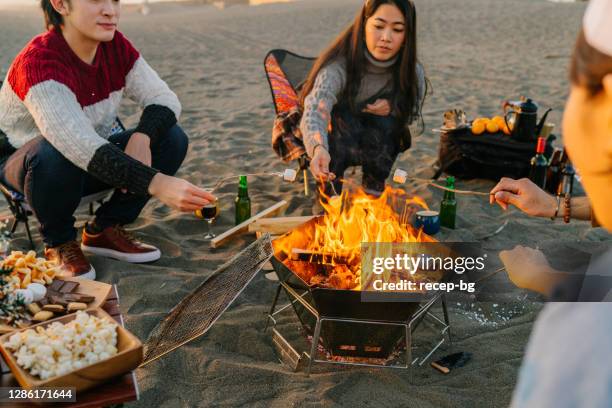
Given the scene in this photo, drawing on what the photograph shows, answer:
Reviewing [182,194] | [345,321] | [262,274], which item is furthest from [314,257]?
[262,274]

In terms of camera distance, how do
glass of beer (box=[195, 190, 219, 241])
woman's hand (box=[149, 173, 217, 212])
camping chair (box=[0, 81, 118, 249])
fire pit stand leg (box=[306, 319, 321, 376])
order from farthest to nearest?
glass of beer (box=[195, 190, 219, 241])
camping chair (box=[0, 81, 118, 249])
woman's hand (box=[149, 173, 217, 212])
fire pit stand leg (box=[306, 319, 321, 376])

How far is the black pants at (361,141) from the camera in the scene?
432 cm

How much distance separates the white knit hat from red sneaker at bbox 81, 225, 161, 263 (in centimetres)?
332

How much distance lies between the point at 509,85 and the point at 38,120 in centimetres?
813

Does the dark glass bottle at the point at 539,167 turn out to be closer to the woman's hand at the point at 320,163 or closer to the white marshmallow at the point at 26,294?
the woman's hand at the point at 320,163

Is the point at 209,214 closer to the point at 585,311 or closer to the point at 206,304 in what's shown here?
the point at 206,304

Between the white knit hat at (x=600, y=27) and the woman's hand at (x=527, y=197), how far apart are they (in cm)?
199

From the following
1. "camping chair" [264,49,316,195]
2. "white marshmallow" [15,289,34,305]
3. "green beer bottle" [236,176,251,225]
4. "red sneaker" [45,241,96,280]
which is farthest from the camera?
"camping chair" [264,49,316,195]

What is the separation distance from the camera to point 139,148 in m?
3.54

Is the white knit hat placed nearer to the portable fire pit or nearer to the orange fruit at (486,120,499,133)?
the portable fire pit

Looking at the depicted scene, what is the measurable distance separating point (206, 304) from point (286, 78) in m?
2.89

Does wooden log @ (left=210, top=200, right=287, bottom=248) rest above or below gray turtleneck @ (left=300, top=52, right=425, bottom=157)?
below

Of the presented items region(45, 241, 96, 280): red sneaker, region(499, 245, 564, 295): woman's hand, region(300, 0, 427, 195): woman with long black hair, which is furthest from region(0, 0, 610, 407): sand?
region(499, 245, 564, 295): woman's hand

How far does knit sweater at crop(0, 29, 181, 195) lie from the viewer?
9.99 feet
